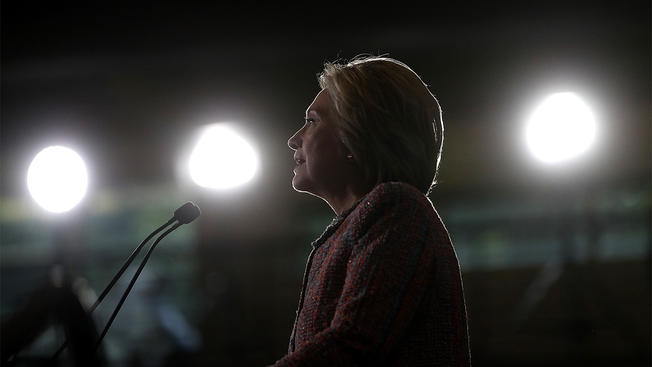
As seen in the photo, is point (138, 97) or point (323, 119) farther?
point (138, 97)

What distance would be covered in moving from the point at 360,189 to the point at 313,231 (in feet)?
14.6

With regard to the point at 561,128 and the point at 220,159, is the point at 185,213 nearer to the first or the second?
the point at 220,159

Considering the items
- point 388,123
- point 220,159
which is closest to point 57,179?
point 220,159

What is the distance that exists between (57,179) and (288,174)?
95.8 inches

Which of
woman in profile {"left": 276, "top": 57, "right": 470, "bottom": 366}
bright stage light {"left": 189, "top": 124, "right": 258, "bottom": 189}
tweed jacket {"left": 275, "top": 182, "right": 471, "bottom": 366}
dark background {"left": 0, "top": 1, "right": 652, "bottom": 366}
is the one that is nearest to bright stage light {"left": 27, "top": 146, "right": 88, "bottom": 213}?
dark background {"left": 0, "top": 1, "right": 652, "bottom": 366}

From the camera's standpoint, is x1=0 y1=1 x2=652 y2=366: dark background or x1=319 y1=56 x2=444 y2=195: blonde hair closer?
x1=319 y1=56 x2=444 y2=195: blonde hair

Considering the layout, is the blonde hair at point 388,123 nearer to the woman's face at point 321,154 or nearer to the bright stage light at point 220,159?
the woman's face at point 321,154

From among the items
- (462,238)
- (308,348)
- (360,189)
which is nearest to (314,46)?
(462,238)

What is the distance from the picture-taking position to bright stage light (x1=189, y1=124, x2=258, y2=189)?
3.77 metres

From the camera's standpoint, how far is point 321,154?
869 millimetres

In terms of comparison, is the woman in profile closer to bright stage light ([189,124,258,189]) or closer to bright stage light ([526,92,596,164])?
bright stage light ([189,124,258,189])

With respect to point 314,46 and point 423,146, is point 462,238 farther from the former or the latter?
point 423,146

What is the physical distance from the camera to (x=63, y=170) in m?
3.53

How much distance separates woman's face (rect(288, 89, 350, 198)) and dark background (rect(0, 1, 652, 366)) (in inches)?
107
